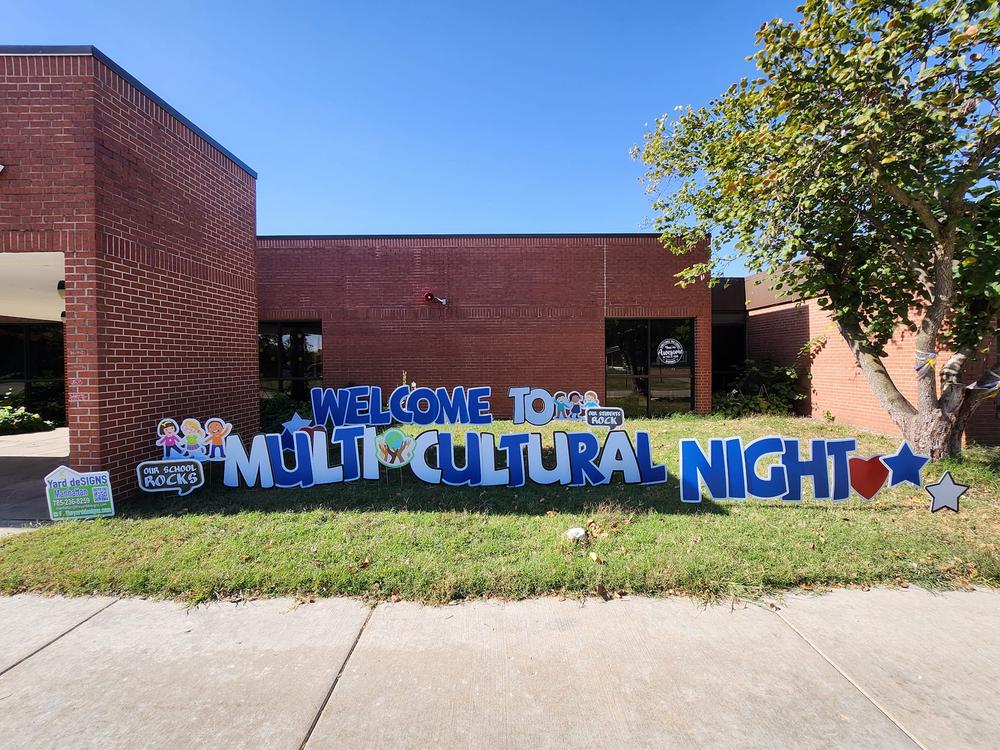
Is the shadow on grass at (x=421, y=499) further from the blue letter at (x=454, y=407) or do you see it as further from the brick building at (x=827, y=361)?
the brick building at (x=827, y=361)

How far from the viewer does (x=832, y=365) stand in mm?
12375

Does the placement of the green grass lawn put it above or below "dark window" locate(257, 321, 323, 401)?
below

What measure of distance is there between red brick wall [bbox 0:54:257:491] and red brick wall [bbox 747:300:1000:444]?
12.2m

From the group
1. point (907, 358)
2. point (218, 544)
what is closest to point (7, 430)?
point (218, 544)

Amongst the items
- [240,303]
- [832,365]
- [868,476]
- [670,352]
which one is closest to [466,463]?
[868,476]

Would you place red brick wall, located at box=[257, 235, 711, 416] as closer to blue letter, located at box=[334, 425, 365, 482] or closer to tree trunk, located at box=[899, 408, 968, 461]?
tree trunk, located at box=[899, 408, 968, 461]

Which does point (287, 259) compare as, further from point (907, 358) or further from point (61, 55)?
point (907, 358)

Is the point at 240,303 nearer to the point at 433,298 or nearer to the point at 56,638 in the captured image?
the point at 433,298

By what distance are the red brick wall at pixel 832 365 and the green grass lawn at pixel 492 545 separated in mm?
4240

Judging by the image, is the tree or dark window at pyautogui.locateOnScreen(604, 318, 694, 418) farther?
dark window at pyautogui.locateOnScreen(604, 318, 694, 418)

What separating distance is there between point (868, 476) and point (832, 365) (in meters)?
8.60

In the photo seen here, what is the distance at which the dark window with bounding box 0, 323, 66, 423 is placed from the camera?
13.1m

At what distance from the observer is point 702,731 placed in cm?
228

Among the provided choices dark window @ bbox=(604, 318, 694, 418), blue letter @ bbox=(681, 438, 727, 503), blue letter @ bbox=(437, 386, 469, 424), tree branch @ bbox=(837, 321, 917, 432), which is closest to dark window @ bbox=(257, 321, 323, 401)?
blue letter @ bbox=(437, 386, 469, 424)
